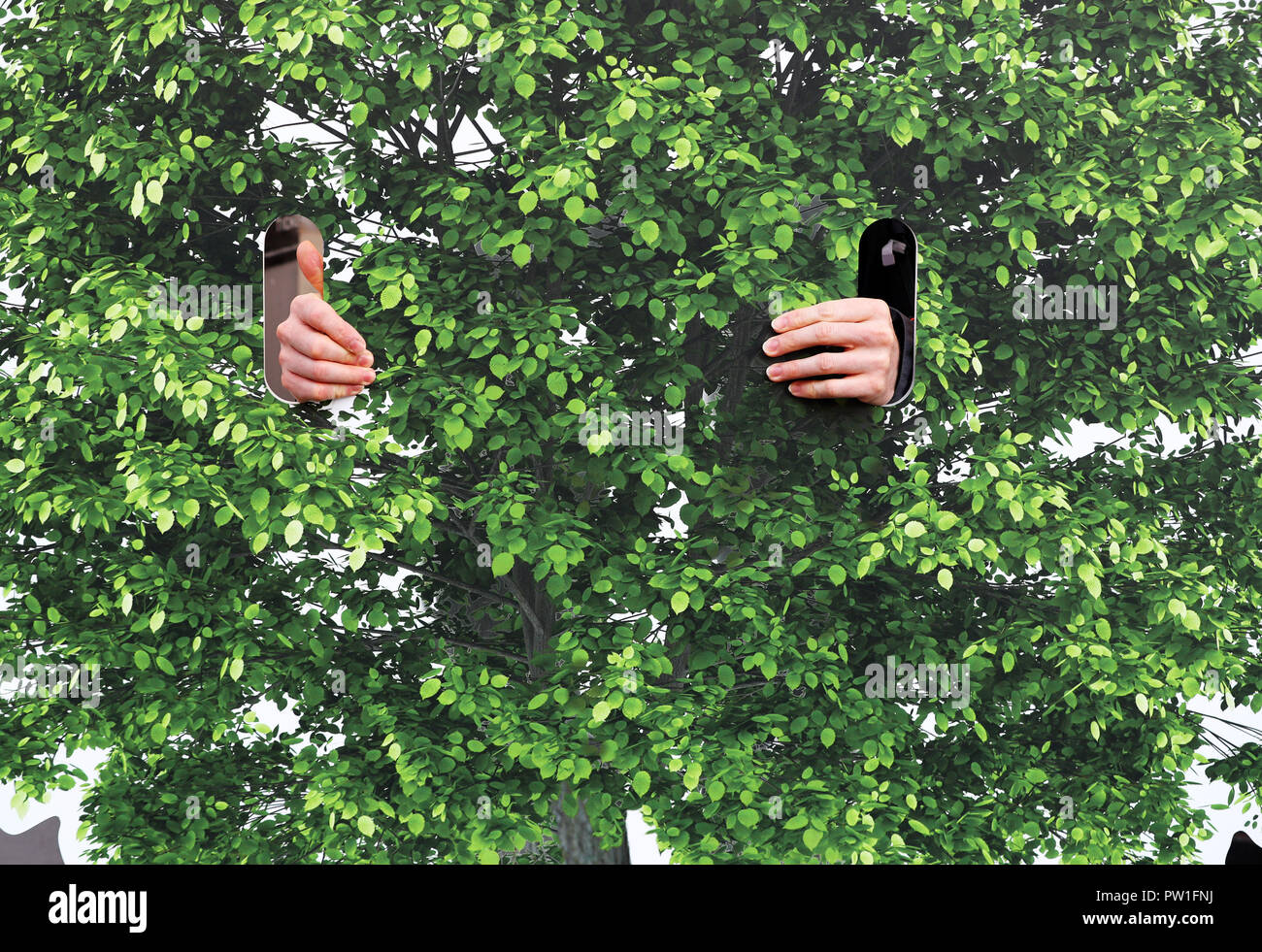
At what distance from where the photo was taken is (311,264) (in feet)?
26.8

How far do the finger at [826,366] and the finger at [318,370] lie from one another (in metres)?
2.53

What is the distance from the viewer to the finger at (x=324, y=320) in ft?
25.8

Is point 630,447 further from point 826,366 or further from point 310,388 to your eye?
point 310,388

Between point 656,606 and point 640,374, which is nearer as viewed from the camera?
point 656,606

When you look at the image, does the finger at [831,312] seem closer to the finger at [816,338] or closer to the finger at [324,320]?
the finger at [816,338]

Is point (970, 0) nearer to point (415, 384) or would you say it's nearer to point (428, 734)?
point (415, 384)

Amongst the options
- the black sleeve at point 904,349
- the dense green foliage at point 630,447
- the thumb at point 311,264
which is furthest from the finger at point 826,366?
the thumb at point 311,264

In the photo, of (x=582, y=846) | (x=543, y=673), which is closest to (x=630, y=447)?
(x=543, y=673)

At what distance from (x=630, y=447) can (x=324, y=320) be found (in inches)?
87.3

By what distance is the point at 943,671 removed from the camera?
9297 millimetres

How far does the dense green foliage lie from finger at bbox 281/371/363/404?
37 centimetres

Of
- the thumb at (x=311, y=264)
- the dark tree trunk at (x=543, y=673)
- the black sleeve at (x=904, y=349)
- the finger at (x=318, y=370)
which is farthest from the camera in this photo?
the dark tree trunk at (x=543, y=673)
